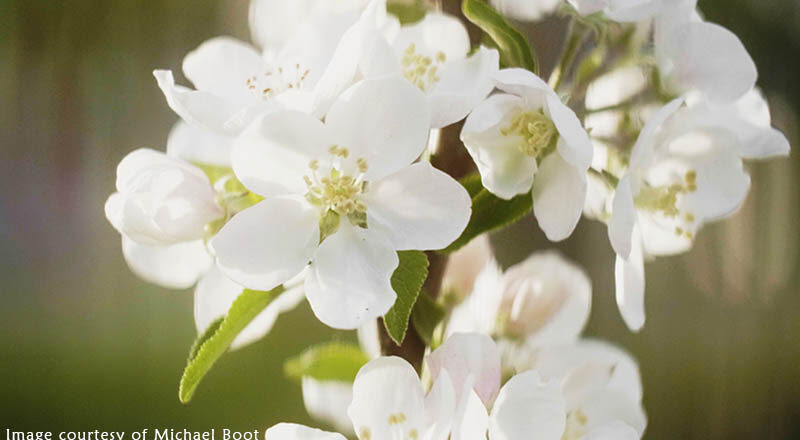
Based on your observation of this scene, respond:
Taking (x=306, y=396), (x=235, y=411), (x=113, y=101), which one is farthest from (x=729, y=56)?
(x=113, y=101)

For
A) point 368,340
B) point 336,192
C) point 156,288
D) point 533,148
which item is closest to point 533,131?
point 533,148

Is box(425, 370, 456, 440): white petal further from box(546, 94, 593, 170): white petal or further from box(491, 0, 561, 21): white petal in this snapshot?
box(491, 0, 561, 21): white petal

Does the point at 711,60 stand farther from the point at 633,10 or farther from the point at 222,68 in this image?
the point at 222,68

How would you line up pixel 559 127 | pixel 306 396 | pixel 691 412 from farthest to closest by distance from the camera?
pixel 691 412 → pixel 306 396 → pixel 559 127

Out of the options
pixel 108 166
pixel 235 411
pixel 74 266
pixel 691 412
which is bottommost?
pixel 691 412

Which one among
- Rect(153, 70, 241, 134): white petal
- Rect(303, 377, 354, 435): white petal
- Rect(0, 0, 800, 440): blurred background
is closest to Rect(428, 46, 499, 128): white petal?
Rect(153, 70, 241, 134): white petal

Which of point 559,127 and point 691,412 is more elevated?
point 559,127

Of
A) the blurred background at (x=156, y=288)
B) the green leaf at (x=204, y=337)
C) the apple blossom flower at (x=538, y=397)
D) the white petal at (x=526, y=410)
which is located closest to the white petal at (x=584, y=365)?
the apple blossom flower at (x=538, y=397)

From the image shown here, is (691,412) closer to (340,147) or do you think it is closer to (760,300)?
(760,300)
